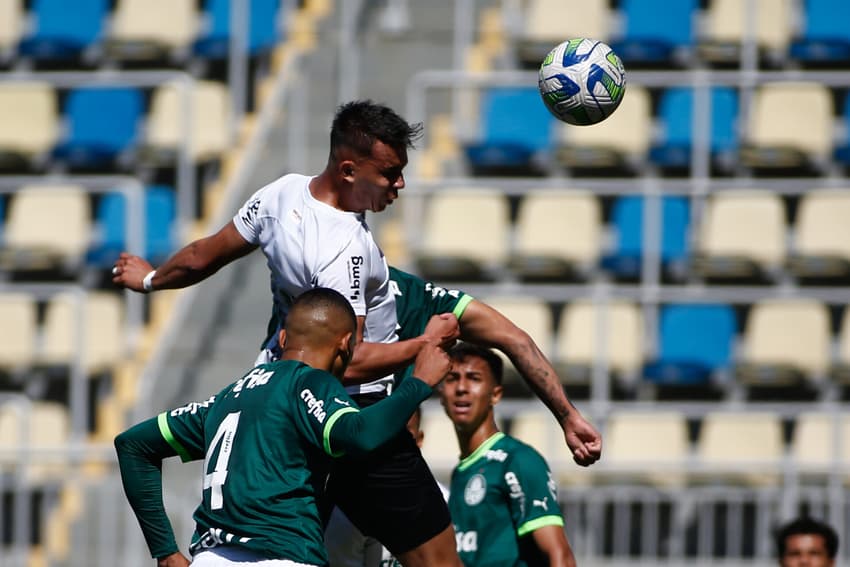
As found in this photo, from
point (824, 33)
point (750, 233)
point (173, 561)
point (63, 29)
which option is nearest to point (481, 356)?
point (173, 561)

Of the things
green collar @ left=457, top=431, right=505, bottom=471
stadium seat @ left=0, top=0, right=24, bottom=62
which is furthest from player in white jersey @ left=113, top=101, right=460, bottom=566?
stadium seat @ left=0, top=0, right=24, bottom=62

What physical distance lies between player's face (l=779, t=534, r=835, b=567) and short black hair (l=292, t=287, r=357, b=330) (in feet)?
14.4

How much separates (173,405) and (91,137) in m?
3.24

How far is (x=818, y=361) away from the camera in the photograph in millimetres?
13641

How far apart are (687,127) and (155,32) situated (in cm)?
515

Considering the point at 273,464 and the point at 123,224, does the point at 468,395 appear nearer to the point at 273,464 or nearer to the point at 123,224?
the point at 273,464

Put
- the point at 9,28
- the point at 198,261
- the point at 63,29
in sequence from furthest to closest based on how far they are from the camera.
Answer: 1. the point at 9,28
2. the point at 63,29
3. the point at 198,261

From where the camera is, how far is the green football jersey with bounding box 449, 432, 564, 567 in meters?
8.38

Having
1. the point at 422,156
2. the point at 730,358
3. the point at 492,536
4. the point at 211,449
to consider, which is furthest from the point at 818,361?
the point at 211,449

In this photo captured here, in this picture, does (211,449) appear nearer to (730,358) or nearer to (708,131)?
(730,358)

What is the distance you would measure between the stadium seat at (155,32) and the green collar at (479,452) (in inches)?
342

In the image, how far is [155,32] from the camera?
16.7 m

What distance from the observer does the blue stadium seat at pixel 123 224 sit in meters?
14.6

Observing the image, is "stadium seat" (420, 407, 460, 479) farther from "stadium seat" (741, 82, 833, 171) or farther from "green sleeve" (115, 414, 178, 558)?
"green sleeve" (115, 414, 178, 558)
